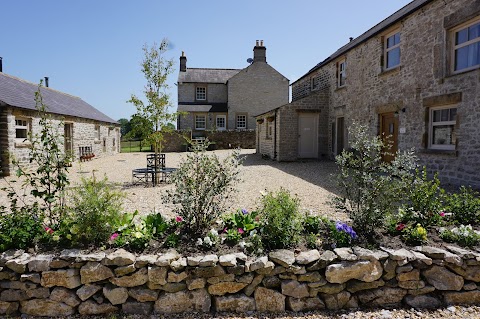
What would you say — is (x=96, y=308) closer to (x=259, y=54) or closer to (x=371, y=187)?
(x=371, y=187)

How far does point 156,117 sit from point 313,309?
876 cm

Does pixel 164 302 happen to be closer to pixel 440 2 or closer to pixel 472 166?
pixel 472 166

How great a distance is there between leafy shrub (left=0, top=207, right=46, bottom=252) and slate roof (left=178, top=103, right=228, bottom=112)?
27.4m

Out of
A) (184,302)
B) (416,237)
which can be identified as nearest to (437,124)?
(416,237)

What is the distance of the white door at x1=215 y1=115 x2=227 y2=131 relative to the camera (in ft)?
104

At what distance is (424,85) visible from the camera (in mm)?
9969

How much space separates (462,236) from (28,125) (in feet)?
51.9

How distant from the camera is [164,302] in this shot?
322 cm

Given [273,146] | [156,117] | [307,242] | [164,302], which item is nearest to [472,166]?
[307,242]

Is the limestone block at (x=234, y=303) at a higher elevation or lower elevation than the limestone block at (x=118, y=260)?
lower

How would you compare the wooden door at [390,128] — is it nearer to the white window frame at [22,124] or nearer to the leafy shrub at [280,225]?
the leafy shrub at [280,225]

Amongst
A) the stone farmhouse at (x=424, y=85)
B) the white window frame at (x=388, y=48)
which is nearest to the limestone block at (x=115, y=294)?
the stone farmhouse at (x=424, y=85)

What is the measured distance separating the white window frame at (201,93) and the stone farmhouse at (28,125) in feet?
34.3

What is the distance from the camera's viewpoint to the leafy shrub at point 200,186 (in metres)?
→ 3.99
